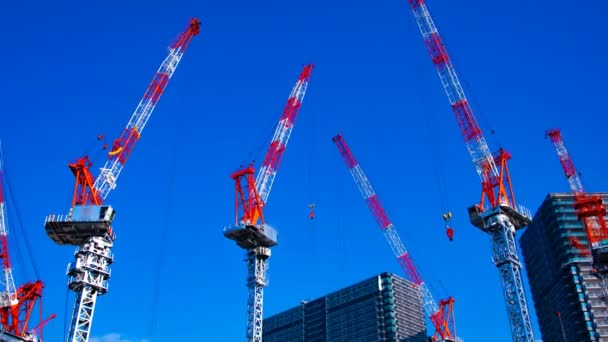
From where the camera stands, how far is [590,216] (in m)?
124

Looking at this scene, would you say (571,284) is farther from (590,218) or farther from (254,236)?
(254,236)

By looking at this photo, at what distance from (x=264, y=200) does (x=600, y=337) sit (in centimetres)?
11319

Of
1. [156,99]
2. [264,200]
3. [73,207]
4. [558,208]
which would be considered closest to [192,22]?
[156,99]

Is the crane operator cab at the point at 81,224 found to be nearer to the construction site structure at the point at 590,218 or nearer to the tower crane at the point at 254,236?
the tower crane at the point at 254,236

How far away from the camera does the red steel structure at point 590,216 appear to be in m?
111

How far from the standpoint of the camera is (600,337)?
176 metres

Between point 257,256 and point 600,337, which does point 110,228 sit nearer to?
point 257,256

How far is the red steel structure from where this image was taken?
111 metres

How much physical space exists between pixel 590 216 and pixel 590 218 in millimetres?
19054

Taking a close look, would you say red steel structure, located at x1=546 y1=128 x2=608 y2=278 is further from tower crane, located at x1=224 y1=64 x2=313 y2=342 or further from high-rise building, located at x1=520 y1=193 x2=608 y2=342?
tower crane, located at x1=224 y1=64 x2=313 y2=342

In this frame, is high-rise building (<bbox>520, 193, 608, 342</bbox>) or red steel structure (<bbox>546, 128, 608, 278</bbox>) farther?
high-rise building (<bbox>520, 193, 608, 342</bbox>)

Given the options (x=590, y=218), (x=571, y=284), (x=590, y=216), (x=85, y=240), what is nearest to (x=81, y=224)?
(x=85, y=240)

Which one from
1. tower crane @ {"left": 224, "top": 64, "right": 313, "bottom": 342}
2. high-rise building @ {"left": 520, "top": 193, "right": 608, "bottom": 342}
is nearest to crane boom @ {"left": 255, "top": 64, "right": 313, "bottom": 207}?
tower crane @ {"left": 224, "top": 64, "right": 313, "bottom": 342}

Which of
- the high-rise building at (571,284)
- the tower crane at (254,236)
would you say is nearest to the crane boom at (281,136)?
the tower crane at (254,236)
